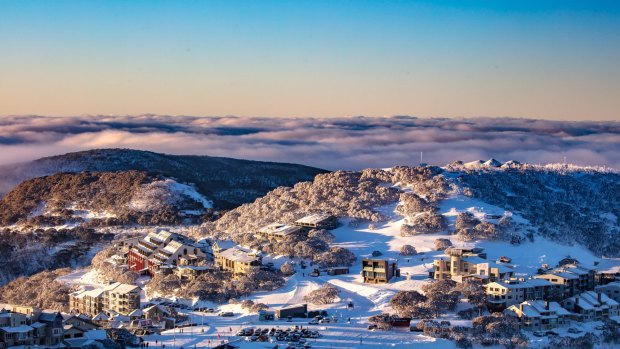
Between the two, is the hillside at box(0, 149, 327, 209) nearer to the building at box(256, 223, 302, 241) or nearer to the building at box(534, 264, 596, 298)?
the building at box(256, 223, 302, 241)

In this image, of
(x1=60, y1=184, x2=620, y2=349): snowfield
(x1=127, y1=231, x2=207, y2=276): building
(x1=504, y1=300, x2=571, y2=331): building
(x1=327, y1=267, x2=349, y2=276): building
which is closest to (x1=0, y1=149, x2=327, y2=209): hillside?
(x1=127, y1=231, x2=207, y2=276): building

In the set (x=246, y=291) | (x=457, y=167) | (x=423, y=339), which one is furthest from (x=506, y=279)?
(x=457, y=167)

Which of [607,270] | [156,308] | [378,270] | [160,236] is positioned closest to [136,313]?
[156,308]

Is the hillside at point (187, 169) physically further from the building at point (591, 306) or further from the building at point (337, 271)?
the building at point (591, 306)

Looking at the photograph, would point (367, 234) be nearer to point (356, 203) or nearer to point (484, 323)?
point (356, 203)

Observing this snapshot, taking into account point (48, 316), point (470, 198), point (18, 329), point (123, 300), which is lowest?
point (123, 300)

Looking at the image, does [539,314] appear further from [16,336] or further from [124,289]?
[16,336]
